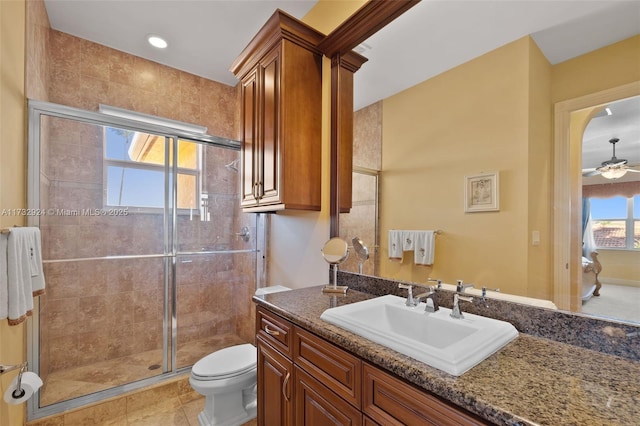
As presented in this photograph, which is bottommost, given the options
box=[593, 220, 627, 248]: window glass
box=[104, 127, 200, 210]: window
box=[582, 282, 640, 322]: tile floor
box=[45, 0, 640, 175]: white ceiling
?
box=[582, 282, 640, 322]: tile floor

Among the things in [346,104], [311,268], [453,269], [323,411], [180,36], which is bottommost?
[323,411]

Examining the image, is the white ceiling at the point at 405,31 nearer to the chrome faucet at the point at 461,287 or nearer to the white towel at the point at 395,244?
the chrome faucet at the point at 461,287

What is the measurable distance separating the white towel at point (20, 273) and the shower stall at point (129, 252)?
523 millimetres

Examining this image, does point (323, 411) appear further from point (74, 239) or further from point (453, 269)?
point (74, 239)

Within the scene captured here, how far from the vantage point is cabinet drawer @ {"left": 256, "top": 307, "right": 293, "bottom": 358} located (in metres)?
1.22

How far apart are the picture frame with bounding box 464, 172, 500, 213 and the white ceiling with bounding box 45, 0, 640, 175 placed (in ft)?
0.93

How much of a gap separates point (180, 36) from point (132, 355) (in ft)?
9.22

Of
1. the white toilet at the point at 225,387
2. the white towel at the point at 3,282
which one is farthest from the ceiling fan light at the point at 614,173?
the white towel at the point at 3,282

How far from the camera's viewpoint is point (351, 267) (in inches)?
65.8

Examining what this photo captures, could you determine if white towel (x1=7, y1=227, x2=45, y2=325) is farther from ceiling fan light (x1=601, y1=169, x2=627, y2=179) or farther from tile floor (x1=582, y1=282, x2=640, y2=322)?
ceiling fan light (x1=601, y1=169, x2=627, y2=179)

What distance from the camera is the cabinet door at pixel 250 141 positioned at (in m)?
1.93

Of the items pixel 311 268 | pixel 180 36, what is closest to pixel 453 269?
pixel 311 268

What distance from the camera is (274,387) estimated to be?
1304 mm

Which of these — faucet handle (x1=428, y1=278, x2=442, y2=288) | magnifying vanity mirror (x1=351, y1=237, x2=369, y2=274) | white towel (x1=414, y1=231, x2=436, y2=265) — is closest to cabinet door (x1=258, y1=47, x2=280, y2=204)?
magnifying vanity mirror (x1=351, y1=237, x2=369, y2=274)
